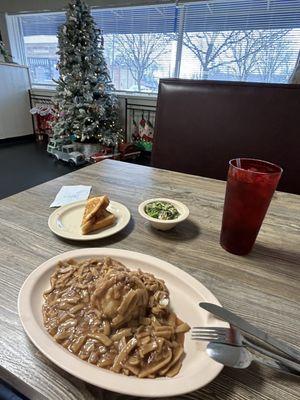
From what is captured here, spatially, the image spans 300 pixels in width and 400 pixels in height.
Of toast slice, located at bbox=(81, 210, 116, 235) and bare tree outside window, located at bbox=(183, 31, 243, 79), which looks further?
bare tree outside window, located at bbox=(183, 31, 243, 79)

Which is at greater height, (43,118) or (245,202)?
(245,202)

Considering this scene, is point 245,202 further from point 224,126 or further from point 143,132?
point 143,132

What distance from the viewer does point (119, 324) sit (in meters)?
0.36

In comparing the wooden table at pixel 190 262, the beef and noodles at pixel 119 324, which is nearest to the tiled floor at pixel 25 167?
the wooden table at pixel 190 262

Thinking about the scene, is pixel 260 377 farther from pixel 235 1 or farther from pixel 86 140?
pixel 235 1

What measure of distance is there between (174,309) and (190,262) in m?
0.15

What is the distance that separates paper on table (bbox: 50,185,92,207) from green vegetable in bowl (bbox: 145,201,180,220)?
23 cm

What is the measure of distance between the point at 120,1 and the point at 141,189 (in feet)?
10.9

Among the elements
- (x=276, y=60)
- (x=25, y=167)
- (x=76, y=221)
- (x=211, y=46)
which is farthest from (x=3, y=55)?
(x=76, y=221)

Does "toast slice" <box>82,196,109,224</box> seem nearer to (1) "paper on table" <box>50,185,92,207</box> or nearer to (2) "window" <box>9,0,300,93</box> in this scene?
(1) "paper on table" <box>50,185,92,207</box>

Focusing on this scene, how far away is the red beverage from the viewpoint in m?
0.52

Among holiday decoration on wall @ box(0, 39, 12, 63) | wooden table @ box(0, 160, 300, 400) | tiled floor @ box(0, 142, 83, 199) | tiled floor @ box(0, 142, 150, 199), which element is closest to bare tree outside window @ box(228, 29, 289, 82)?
tiled floor @ box(0, 142, 150, 199)

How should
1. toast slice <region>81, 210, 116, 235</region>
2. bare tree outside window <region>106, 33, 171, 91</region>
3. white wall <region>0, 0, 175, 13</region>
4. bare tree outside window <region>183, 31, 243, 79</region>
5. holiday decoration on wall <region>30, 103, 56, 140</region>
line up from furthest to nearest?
holiday decoration on wall <region>30, 103, 56, 140</region> < bare tree outside window <region>106, 33, 171, 91</region> < white wall <region>0, 0, 175, 13</region> < bare tree outside window <region>183, 31, 243, 79</region> < toast slice <region>81, 210, 116, 235</region>

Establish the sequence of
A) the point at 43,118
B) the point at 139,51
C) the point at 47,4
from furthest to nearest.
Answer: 1. the point at 43,118
2. the point at 47,4
3. the point at 139,51
